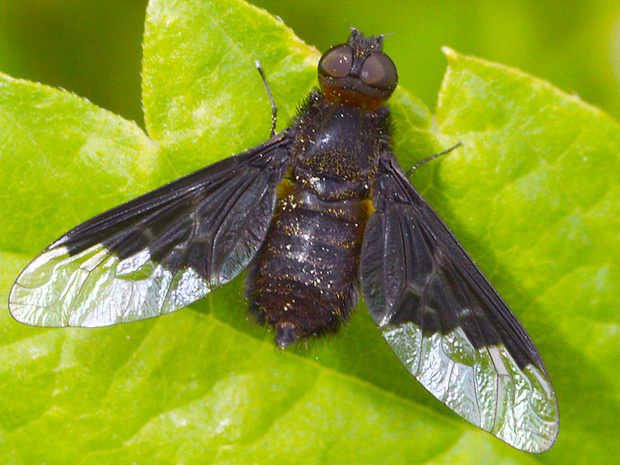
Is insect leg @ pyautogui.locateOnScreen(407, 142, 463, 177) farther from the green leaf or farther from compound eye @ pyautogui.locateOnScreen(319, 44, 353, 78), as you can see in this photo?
compound eye @ pyautogui.locateOnScreen(319, 44, 353, 78)

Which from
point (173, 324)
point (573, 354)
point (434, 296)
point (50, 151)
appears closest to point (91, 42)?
point (50, 151)

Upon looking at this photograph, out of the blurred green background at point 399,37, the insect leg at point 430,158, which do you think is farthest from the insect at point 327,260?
the blurred green background at point 399,37

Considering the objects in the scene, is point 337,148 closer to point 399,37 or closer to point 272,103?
point 272,103

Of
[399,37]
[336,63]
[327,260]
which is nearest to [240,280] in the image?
[327,260]

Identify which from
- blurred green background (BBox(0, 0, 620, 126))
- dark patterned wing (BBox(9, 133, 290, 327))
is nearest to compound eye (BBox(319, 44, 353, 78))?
dark patterned wing (BBox(9, 133, 290, 327))

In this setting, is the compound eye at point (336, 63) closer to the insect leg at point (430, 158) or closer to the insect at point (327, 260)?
the insect at point (327, 260)

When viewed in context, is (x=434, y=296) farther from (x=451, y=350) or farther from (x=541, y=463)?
(x=541, y=463)
